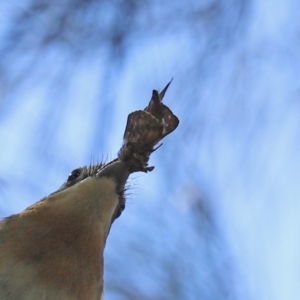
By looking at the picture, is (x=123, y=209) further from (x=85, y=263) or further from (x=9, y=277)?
(x=9, y=277)

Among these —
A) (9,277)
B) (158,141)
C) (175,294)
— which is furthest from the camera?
(175,294)

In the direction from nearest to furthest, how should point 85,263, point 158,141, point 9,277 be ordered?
point 9,277
point 85,263
point 158,141

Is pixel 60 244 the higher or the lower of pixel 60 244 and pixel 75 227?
the lower

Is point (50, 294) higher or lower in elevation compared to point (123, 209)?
lower

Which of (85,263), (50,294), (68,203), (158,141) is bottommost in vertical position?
(50,294)

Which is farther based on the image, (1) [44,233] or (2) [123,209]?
(2) [123,209]

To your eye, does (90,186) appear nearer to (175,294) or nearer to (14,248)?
(14,248)

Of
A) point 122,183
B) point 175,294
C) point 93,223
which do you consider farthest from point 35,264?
point 175,294

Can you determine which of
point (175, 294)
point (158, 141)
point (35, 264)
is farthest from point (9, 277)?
point (175, 294)
